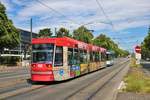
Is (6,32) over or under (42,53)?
over

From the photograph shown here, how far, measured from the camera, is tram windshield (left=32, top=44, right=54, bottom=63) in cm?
2369

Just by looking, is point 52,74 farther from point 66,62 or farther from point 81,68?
point 81,68

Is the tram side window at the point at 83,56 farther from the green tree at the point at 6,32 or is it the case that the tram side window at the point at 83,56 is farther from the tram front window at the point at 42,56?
the green tree at the point at 6,32

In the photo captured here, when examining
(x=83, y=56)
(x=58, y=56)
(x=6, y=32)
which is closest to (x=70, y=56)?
(x=58, y=56)

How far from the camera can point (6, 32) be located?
64.4m

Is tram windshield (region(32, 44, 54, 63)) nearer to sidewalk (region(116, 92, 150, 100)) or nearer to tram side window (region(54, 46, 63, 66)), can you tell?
tram side window (region(54, 46, 63, 66))

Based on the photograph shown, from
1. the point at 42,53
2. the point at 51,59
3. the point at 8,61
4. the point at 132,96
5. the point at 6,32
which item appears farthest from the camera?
the point at 8,61

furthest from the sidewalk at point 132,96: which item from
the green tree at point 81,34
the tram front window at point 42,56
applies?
the green tree at point 81,34

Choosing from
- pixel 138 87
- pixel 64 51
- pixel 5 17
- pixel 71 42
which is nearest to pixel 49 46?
pixel 64 51

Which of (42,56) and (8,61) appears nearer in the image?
(42,56)

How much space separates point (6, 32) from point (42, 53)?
137 ft

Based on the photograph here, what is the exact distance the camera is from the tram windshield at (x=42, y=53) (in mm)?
23688

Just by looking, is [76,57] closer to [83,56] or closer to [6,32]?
[83,56]

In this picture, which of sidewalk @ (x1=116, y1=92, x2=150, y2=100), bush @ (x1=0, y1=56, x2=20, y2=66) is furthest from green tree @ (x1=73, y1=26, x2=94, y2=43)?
sidewalk @ (x1=116, y1=92, x2=150, y2=100)
